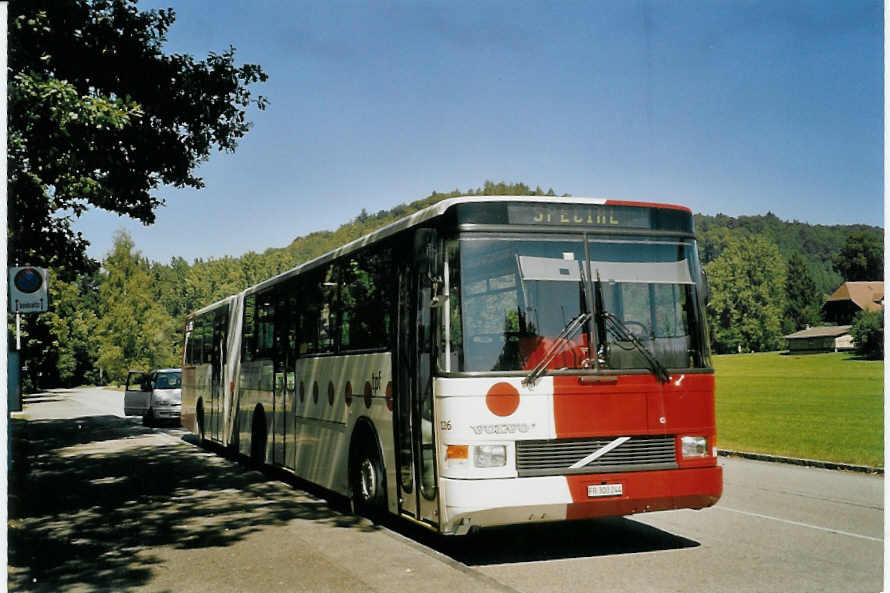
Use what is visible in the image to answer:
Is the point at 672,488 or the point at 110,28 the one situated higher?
the point at 110,28

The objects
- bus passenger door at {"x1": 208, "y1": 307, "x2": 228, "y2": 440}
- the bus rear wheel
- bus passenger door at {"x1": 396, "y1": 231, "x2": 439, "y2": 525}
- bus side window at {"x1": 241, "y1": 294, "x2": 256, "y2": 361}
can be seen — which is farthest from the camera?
bus passenger door at {"x1": 208, "y1": 307, "x2": 228, "y2": 440}

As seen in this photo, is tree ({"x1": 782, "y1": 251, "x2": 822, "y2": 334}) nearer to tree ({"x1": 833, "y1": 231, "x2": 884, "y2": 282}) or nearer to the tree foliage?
the tree foliage

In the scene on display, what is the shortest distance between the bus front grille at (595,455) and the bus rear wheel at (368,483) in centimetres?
241

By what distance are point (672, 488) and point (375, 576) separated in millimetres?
2702

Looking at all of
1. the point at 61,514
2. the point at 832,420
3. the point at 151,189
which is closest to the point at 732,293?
the point at 832,420

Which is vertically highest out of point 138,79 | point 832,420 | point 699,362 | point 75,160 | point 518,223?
point 138,79

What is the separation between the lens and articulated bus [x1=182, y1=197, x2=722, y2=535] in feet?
24.4

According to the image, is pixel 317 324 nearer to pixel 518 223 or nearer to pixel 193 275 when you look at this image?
pixel 518 223

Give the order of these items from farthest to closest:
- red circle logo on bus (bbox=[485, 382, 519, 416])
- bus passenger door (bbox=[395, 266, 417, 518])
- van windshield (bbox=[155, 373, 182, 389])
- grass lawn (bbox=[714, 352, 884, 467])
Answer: van windshield (bbox=[155, 373, 182, 389]), grass lawn (bbox=[714, 352, 884, 467]), bus passenger door (bbox=[395, 266, 417, 518]), red circle logo on bus (bbox=[485, 382, 519, 416])

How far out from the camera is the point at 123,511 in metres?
11.0

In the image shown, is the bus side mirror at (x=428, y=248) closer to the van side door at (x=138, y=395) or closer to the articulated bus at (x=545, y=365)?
the articulated bus at (x=545, y=365)

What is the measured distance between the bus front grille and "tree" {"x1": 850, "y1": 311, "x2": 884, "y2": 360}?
178 ft

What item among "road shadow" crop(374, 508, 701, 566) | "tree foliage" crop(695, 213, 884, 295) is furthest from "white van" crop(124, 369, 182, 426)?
"tree foliage" crop(695, 213, 884, 295)

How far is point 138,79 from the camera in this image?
57.2ft
